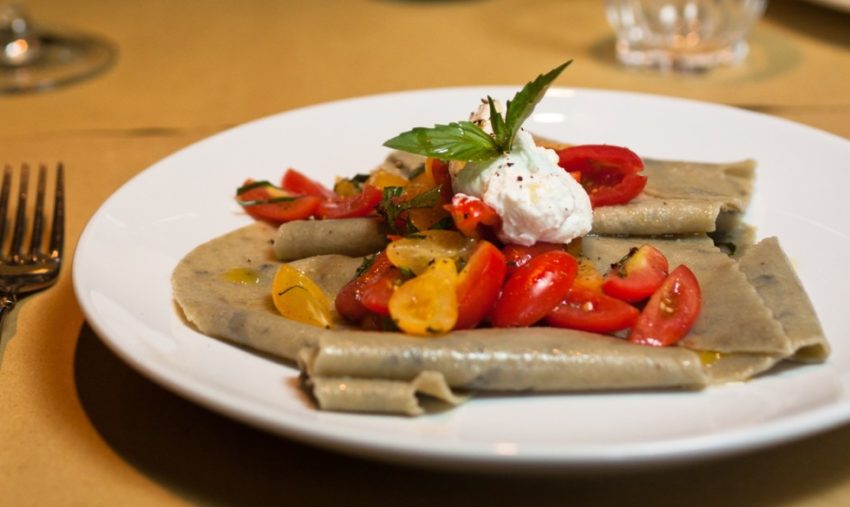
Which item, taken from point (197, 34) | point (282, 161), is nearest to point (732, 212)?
point (282, 161)

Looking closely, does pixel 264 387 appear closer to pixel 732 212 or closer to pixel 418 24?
pixel 732 212

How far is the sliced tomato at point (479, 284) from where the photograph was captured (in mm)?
2838

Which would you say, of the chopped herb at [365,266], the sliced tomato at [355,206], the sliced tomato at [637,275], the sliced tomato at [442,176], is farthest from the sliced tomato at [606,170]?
the chopped herb at [365,266]

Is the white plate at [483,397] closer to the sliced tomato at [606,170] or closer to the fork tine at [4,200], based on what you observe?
the sliced tomato at [606,170]

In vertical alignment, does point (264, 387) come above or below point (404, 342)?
below

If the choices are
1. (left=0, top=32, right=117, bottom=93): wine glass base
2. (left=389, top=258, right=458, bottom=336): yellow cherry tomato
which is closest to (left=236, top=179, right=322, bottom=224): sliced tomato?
(left=389, top=258, right=458, bottom=336): yellow cherry tomato

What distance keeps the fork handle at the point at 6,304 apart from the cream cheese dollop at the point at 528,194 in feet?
5.25

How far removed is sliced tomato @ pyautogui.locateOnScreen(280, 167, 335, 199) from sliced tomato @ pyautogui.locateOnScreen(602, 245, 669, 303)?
4.38 feet

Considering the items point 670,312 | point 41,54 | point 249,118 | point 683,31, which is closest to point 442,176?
point 670,312

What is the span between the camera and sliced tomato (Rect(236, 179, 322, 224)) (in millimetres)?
3764

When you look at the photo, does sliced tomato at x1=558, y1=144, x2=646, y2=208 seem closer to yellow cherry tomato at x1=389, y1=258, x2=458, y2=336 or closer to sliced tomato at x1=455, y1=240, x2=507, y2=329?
sliced tomato at x1=455, y1=240, x2=507, y2=329

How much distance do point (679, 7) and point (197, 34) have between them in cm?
339

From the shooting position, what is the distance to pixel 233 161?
4.09 meters

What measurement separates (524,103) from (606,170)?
699mm
